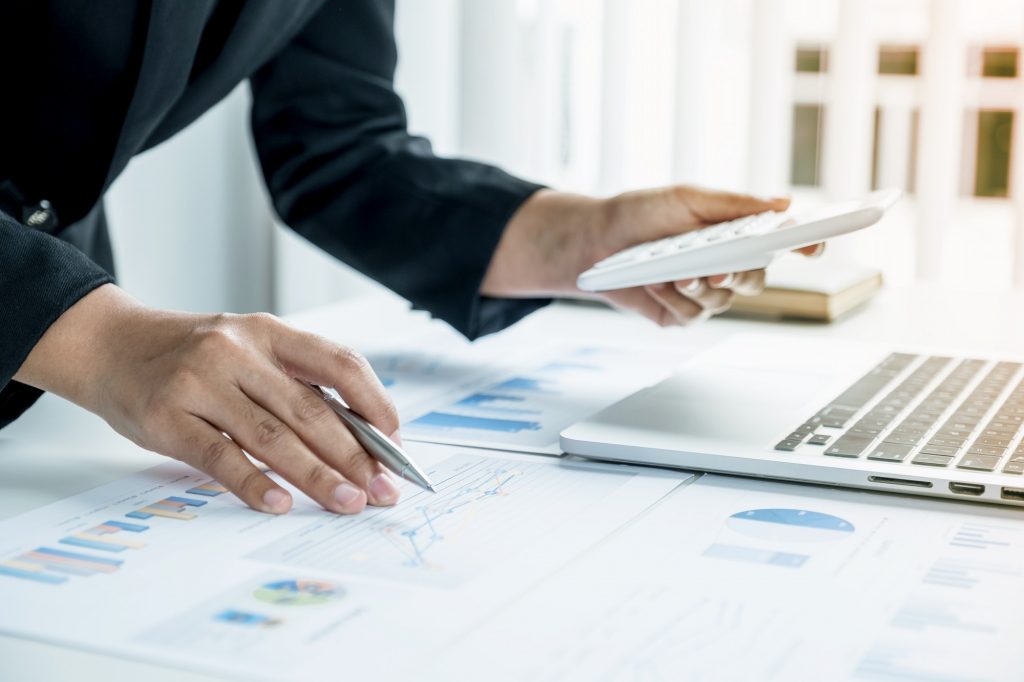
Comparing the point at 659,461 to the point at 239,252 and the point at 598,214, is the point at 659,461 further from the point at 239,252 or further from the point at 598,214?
the point at 239,252

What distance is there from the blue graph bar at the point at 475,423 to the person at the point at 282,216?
0.46ft

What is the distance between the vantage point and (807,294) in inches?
45.5

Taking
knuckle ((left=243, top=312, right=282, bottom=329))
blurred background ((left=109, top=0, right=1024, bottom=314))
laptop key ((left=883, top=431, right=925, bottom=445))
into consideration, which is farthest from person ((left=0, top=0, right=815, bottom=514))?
blurred background ((left=109, top=0, right=1024, bottom=314))

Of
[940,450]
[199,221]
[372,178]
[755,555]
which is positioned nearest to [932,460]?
[940,450]

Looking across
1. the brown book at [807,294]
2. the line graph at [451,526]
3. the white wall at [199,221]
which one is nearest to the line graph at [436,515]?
the line graph at [451,526]

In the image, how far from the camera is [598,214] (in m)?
1.00

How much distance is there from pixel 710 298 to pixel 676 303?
0.03 m

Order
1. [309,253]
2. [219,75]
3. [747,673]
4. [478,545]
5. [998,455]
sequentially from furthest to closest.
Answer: [309,253] < [219,75] < [998,455] < [478,545] < [747,673]

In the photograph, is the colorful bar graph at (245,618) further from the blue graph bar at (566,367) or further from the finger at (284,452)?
the blue graph bar at (566,367)

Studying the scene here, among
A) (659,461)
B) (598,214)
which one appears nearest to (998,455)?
(659,461)

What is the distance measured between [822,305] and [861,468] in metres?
0.50

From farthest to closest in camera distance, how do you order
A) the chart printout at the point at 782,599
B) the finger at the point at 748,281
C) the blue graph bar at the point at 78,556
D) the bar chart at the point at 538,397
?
the finger at the point at 748,281 → the bar chart at the point at 538,397 → the blue graph bar at the point at 78,556 → the chart printout at the point at 782,599

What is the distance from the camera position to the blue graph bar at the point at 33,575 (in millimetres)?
544

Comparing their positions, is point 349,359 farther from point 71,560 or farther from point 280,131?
point 280,131
